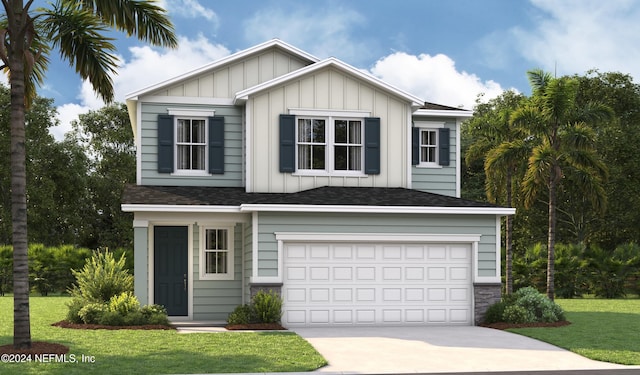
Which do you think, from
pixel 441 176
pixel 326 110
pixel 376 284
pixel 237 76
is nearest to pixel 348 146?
pixel 326 110

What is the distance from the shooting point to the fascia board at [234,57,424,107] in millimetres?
21094

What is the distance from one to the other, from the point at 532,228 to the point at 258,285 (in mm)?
29471

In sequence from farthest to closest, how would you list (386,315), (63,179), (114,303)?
(63,179) < (386,315) < (114,303)

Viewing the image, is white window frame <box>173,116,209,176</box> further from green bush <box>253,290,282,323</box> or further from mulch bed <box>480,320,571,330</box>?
mulch bed <box>480,320,571,330</box>

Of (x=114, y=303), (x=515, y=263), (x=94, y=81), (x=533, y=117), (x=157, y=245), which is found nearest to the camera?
(x=94, y=81)

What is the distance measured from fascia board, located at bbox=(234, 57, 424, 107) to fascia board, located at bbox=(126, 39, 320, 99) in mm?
1320

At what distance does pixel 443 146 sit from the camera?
77.1 feet

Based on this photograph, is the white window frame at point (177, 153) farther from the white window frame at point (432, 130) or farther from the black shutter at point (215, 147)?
the white window frame at point (432, 130)

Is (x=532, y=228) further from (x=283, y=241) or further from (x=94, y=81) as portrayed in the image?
(x=94, y=81)

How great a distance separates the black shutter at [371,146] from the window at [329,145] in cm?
18

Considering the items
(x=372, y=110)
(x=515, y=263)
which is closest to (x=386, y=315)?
(x=372, y=110)

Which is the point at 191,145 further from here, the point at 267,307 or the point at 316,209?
the point at 267,307

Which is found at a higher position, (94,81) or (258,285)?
(94,81)

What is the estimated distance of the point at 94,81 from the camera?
1619cm
